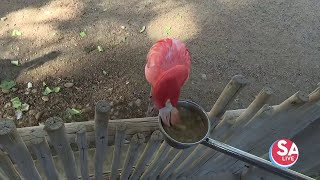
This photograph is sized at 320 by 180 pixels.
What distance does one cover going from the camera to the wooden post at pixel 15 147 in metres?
1.45

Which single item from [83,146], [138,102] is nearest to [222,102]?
[83,146]

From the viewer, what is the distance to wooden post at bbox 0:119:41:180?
1.45 meters

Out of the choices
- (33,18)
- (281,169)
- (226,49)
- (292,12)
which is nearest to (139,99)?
(226,49)

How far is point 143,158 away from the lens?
216cm

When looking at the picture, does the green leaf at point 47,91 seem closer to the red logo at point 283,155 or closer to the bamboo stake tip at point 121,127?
the bamboo stake tip at point 121,127

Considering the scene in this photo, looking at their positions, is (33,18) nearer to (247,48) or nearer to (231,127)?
(247,48)

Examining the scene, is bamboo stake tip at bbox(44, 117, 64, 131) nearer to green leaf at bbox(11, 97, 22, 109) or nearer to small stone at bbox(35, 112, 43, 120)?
small stone at bbox(35, 112, 43, 120)

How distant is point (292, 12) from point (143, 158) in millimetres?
3049

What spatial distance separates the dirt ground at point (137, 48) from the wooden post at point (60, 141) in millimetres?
1191

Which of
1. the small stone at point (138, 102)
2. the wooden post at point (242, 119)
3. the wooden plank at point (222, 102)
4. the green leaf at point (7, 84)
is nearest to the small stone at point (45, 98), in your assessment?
the green leaf at point (7, 84)

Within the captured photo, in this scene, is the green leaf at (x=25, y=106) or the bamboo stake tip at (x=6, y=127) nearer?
the bamboo stake tip at (x=6, y=127)

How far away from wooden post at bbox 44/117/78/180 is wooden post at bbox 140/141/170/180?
18.6 inches

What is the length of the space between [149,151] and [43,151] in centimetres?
59

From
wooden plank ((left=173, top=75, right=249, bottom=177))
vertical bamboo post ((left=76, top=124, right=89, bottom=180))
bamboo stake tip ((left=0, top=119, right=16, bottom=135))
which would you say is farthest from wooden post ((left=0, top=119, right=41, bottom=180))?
wooden plank ((left=173, top=75, right=249, bottom=177))
